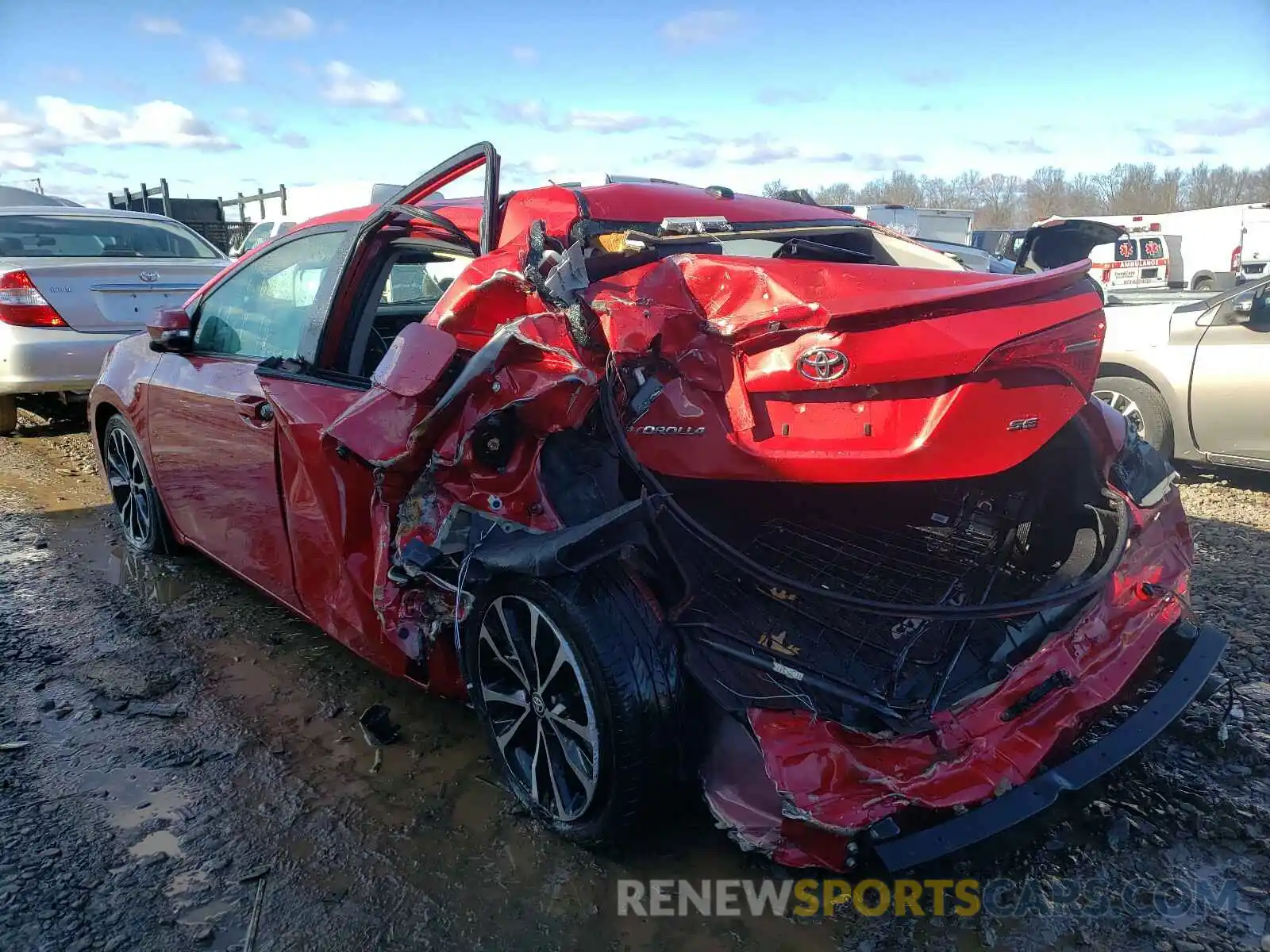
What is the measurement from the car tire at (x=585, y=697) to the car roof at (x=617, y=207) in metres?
1.14

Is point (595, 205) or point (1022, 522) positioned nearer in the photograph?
point (595, 205)

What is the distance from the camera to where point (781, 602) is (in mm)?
2662

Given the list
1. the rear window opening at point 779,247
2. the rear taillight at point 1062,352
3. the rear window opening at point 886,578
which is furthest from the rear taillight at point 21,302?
the rear taillight at point 1062,352

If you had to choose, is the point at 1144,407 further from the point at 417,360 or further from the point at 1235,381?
the point at 417,360

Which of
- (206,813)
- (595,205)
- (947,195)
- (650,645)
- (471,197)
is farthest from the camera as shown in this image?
(947,195)

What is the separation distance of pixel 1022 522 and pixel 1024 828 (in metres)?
1.01

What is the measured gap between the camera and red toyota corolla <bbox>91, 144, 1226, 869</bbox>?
Answer: 2.17 meters

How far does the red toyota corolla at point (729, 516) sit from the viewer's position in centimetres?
217

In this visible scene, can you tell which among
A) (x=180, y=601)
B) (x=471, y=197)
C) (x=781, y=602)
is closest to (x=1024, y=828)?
(x=781, y=602)

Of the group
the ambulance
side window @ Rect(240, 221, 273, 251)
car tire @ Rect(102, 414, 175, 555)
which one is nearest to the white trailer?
the ambulance

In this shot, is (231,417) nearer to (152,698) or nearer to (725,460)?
(152,698)

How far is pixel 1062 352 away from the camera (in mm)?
2275

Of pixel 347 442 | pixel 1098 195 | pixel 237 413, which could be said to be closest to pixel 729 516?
pixel 347 442

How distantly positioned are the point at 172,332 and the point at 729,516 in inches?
98.0
